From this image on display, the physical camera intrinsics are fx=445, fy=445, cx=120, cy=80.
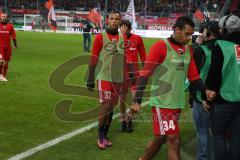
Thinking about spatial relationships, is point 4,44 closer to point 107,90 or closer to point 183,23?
point 107,90

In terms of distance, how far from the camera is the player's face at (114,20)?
6.89 metres

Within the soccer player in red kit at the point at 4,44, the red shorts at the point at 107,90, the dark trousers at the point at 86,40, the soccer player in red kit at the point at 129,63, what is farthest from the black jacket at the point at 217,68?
the dark trousers at the point at 86,40

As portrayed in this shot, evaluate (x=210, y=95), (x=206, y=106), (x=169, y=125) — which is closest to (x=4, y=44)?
(x=169, y=125)

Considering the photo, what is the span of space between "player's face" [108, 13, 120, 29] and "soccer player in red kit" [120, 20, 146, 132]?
79cm

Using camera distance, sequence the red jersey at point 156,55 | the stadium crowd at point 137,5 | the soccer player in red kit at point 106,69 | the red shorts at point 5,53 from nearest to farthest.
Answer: the red jersey at point 156,55, the soccer player in red kit at point 106,69, the red shorts at point 5,53, the stadium crowd at point 137,5

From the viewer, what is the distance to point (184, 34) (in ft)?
16.8

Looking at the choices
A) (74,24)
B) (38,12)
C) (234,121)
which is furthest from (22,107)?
(38,12)

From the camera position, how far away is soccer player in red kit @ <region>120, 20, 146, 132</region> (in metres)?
7.77

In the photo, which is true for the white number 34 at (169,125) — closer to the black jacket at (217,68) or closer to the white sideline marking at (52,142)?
the black jacket at (217,68)

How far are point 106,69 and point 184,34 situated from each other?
82.6 inches

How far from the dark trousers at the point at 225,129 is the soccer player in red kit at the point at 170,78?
0.33 metres

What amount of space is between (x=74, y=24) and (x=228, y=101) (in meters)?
42.5

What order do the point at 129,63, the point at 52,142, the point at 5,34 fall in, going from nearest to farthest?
the point at 52,142
the point at 129,63
the point at 5,34

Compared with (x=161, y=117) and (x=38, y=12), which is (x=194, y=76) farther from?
(x=38, y=12)
